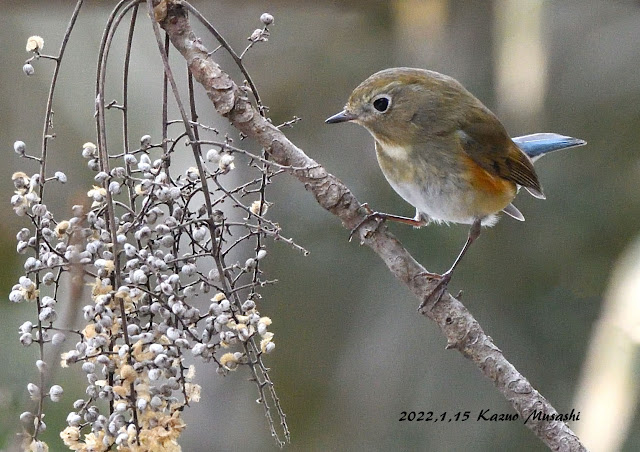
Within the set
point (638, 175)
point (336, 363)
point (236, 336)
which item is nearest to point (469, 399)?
point (336, 363)

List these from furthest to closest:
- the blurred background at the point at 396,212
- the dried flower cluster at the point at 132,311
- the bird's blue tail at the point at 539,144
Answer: the blurred background at the point at 396,212, the bird's blue tail at the point at 539,144, the dried flower cluster at the point at 132,311

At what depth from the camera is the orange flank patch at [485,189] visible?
7.49 ft

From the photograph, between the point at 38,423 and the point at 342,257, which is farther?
the point at 342,257

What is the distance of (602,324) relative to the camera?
2721 mm

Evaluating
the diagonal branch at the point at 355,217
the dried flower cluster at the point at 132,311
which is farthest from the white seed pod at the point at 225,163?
the diagonal branch at the point at 355,217

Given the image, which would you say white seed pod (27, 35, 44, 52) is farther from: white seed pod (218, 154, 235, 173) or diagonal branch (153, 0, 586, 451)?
white seed pod (218, 154, 235, 173)

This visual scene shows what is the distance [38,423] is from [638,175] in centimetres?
365

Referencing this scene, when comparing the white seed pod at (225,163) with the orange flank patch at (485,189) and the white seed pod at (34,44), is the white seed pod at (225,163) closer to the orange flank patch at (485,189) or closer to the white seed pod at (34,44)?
the white seed pod at (34,44)

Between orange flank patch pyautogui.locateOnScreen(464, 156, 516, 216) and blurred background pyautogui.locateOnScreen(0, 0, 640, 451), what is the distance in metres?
1.11

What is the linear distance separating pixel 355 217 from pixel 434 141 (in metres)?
0.65

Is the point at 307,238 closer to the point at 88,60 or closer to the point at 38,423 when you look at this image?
the point at 88,60

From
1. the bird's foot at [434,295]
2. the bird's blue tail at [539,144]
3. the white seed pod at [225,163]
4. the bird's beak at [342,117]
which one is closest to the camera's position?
the white seed pod at [225,163]

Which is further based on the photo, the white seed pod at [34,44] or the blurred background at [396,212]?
the blurred background at [396,212]

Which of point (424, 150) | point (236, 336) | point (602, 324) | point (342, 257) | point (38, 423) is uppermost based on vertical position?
point (424, 150)
